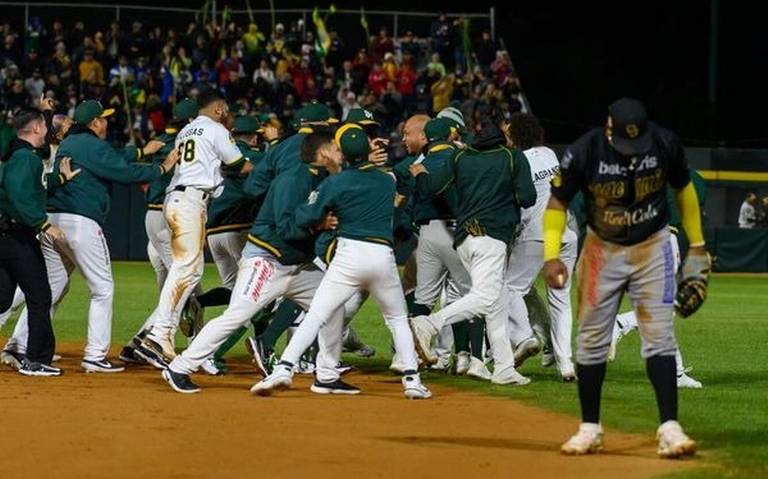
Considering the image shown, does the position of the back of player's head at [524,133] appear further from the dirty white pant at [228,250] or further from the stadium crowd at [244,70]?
the stadium crowd at [244,70]

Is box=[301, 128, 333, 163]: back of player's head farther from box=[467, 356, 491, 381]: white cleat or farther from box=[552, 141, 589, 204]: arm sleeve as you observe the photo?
box=[552, 141, 589, 204]: arm sleeve

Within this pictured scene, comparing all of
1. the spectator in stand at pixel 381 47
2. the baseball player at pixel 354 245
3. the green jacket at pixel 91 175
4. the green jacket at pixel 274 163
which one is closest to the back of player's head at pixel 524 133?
the green jacket at pixel 274 163

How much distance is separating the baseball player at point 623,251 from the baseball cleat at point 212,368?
15.9 feet

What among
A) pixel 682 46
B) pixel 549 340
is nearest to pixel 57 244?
pixel 549 340

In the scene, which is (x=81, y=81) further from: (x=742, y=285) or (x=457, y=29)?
(x=742, y=285)

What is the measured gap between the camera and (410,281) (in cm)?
1467

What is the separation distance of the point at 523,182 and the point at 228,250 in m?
2.84

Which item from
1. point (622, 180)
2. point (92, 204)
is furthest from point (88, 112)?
point (622, 180)

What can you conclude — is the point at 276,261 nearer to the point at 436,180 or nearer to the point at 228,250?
the point at 436,180

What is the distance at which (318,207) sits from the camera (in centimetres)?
1166

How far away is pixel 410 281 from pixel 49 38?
23.8 meters

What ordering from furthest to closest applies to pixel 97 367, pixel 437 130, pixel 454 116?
pixel 454 116, pixel 437 130, pixel 97 367

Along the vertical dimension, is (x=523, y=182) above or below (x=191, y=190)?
above

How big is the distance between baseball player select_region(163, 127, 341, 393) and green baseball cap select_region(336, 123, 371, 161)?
0.52 metres
